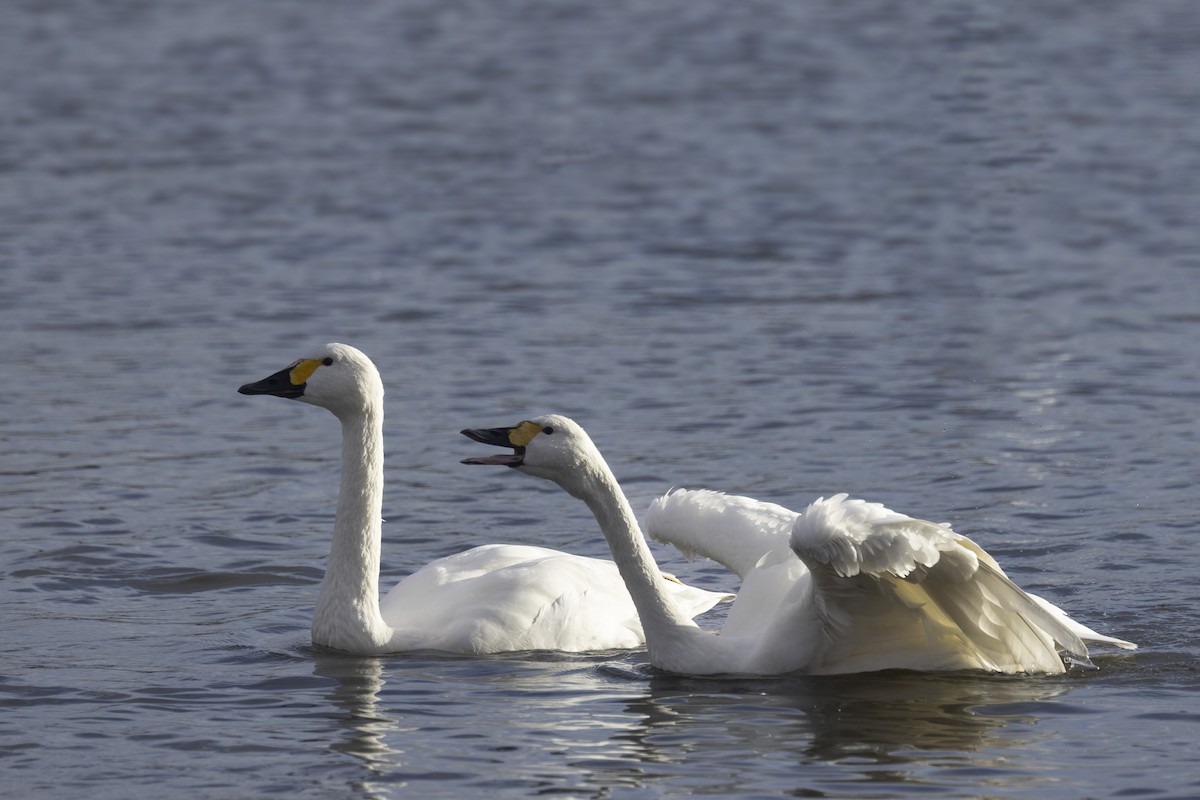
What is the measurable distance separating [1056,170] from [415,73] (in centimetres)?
1099

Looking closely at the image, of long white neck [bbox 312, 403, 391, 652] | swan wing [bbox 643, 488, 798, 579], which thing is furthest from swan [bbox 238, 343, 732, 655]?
swan wing [bbox 643, 488, 798, 579]

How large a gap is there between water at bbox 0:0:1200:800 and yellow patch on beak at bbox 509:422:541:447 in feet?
3.41

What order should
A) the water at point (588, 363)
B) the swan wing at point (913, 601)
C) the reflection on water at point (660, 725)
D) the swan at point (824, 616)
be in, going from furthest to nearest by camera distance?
the swan at point (824, 616) → the water at point (588, 363) → the swan wing at point (913, 601) → the reflection on water at point (660, 725)

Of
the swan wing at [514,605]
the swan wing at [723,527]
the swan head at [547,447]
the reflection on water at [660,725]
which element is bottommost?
the reflection on water at [660,725]

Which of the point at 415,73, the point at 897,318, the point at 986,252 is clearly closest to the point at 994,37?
the point at 415,73

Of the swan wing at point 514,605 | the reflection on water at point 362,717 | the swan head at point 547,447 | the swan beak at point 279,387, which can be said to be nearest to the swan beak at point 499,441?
the swan head at point 547,447

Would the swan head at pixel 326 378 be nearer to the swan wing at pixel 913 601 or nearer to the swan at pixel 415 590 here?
the swan at pixel 415 590

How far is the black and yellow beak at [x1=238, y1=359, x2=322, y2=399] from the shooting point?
979 centimetres

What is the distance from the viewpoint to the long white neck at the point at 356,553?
9641mm

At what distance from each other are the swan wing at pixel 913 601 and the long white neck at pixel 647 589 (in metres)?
0.55

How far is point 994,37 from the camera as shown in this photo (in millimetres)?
30344

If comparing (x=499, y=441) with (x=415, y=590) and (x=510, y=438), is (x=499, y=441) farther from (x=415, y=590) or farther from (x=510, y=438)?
(x=415, y=590)

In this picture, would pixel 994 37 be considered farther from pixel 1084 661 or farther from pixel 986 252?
pixel 1084 661

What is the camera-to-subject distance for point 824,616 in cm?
880
